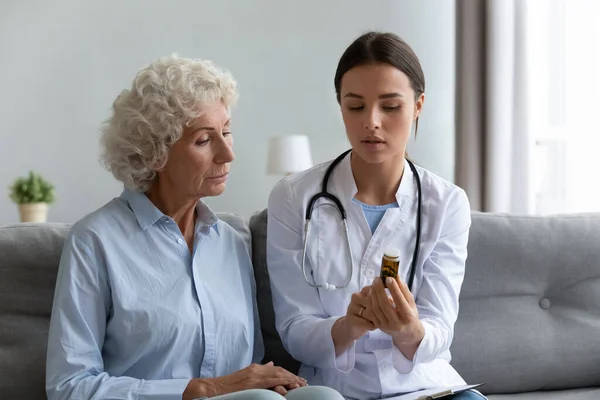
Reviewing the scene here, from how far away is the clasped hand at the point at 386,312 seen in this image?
5.21 ft

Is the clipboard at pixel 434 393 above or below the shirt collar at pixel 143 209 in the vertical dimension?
below

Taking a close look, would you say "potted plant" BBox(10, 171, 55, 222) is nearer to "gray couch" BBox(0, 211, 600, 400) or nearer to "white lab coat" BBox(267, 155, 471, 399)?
"gray couch" BBox(0, 211, 600, 400)

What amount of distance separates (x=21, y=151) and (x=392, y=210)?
3463mm

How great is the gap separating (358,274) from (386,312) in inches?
9.0

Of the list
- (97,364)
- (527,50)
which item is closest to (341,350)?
(97,364)

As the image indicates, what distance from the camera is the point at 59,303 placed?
157 cm

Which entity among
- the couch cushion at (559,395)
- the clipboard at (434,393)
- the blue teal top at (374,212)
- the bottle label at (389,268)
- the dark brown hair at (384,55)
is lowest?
the couch cushion at (559,395)

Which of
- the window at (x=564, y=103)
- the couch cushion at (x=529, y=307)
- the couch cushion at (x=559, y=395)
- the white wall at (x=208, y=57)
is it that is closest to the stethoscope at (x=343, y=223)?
the couch cushion at (x=529, y=307)

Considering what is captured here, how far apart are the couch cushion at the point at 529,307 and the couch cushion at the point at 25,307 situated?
107cm

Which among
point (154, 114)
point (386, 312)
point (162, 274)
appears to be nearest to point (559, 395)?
point (386, 312)

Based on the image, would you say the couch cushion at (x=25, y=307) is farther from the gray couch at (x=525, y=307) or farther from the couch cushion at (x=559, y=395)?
the couch cushion at (x=559, y=395)

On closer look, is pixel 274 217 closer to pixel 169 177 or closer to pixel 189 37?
pixel 169 177

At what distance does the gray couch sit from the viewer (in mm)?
2107

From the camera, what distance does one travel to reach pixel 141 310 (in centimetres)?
164
